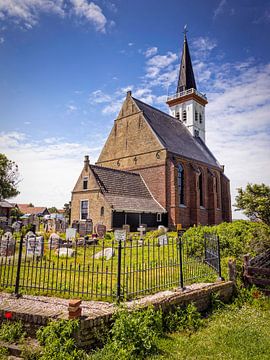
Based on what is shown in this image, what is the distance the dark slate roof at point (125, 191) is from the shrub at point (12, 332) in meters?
17.9

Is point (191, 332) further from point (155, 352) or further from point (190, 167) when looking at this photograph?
point (190, 167)

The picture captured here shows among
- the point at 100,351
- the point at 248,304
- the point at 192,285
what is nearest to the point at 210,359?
the point at 100,351

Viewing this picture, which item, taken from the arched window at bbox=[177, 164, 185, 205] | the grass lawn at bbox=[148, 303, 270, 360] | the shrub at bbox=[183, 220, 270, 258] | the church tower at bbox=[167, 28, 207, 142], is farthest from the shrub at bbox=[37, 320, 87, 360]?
the church tower at bbox=[167, 28, 207, 142]

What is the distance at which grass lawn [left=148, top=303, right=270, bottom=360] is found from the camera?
474 centimetres

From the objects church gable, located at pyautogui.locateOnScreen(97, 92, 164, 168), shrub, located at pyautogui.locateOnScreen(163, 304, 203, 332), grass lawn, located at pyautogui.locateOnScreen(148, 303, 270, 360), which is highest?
church gable, located at pyautogui.locateOnScreen(97, 92, 164, 168)

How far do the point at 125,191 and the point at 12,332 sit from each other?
70.4 feet

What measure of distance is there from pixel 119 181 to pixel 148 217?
4.65m

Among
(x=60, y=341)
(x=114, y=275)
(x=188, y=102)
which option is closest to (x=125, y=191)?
(x=114, y=275)

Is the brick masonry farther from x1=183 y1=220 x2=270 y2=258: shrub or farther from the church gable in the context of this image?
the church gable

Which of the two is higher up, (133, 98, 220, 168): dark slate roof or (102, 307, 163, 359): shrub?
(133, 98, 220, 168): dark slate roof

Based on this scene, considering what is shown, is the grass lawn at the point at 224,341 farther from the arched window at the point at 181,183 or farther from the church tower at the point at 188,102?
the church tower at the point at 188,102

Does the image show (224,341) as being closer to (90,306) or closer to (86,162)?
(90,306)

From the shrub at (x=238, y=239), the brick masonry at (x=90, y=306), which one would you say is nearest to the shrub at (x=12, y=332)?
the brick masonry at (x=90, y=306)

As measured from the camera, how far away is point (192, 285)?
764 cm
